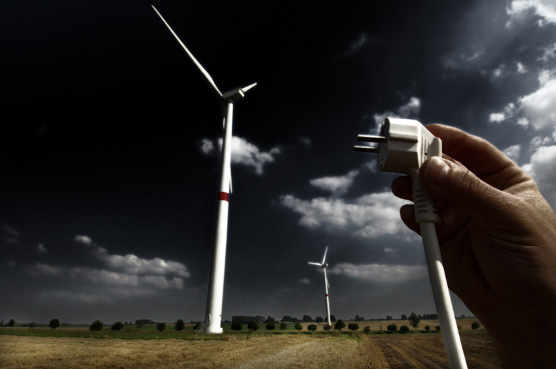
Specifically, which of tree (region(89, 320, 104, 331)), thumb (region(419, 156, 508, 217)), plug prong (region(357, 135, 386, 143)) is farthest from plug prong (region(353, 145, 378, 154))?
tree (region(89, 320, 104, 331))

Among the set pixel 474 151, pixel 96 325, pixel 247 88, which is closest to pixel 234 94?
pixel 247 88

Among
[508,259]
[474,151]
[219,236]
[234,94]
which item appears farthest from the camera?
[234,94]

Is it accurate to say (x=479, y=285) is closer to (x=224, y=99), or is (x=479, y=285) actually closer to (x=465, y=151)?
(x=465, y=151)

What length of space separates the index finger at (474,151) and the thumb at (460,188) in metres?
1.03

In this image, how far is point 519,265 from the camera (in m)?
2.60

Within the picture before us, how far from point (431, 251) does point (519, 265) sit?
115 centimetres

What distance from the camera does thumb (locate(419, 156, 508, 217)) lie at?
8.28 feet

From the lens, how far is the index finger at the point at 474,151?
339 cm

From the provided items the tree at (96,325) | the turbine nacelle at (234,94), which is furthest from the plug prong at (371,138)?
the tree at (96,325)

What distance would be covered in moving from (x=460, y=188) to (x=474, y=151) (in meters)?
1.35

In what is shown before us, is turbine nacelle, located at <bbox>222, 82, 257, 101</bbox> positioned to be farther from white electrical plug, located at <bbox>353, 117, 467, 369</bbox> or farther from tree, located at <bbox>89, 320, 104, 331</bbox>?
tree, located at <bbox>89, 320, 104, 331</bbox>

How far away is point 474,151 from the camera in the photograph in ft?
11.6

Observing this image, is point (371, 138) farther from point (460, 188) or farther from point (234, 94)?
point (234, 94)

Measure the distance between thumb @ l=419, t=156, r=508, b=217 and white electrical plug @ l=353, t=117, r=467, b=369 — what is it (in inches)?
4.9
